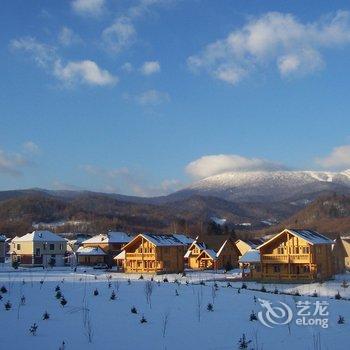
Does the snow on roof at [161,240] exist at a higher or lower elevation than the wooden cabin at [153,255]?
higher

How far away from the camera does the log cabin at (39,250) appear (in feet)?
234

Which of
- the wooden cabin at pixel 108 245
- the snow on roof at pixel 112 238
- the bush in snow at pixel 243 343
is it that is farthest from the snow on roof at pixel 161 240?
the bush in snow at pixel 243 343

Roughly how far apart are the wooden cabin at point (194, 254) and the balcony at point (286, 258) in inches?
676

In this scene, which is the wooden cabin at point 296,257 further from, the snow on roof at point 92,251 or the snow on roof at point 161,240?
the snow on roof at point 92,251

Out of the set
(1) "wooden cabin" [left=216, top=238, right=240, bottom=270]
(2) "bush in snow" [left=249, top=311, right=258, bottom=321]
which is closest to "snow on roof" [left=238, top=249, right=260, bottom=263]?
(1) "wooden cabin" [left=216, top=238, right=240, bottom=270]

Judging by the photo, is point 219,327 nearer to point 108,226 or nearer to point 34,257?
point 34,257

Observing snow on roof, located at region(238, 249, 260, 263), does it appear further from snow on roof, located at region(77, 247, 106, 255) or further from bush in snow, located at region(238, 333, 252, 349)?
bush in snow, located at region(238, 333, 252, 349)

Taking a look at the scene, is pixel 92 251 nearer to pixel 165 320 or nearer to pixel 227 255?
pixel 227 255

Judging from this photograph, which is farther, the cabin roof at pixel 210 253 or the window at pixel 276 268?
the cabin roof at pixel 210 253

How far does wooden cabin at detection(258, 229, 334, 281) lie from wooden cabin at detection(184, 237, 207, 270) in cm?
1719

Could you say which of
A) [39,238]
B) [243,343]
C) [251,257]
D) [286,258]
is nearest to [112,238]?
[39,238]

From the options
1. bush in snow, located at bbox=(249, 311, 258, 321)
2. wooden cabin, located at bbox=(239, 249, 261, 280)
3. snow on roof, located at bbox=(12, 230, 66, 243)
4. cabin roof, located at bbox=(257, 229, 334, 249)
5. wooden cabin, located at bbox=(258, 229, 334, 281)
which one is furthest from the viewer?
snow on roof, located at bbox=(12, 230, 66, 243)

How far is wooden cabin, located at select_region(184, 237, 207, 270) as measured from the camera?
6400cm

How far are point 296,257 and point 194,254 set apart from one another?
21.0 meters
